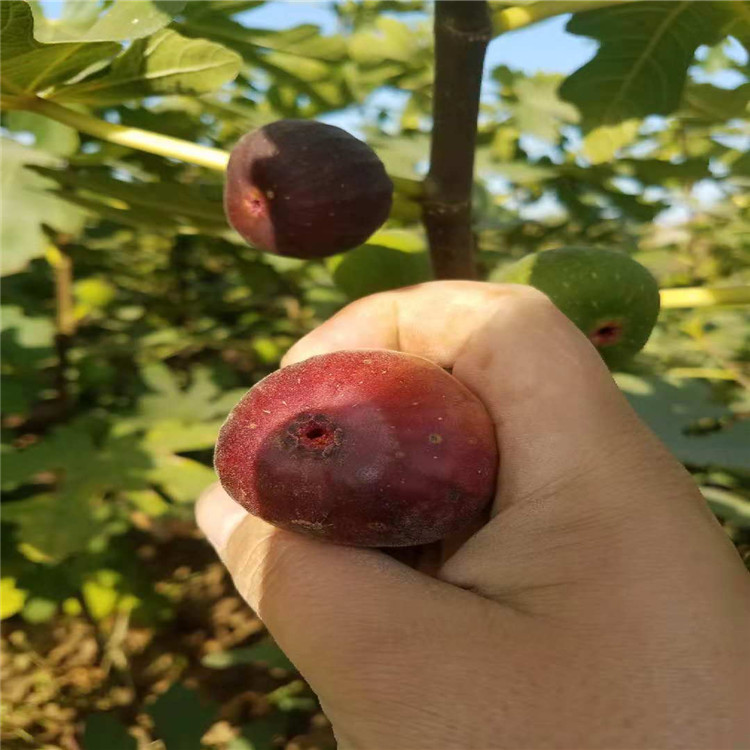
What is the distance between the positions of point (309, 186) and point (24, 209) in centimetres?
69

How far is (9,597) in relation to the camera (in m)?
2.60

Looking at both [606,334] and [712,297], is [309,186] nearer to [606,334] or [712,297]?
[606,334]

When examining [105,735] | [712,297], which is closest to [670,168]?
[712,297]

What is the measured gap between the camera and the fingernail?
156 centimetres

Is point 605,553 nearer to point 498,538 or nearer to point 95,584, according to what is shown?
point 498,538

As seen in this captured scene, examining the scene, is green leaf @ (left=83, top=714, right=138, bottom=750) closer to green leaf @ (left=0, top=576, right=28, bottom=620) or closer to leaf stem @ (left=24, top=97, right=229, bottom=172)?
green leaf @ (left=0, top=576, right=28, bottom=620)

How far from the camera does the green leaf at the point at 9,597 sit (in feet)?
8.47

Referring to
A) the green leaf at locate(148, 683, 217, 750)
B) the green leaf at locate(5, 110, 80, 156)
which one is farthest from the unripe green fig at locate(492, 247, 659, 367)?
the green leaf at locate(148, 683, 217, 750)

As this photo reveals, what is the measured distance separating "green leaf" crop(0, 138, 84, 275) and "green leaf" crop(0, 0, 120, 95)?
0.52 ft

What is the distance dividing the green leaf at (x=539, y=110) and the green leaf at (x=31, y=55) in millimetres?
1553

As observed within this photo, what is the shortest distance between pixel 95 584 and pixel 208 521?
1.35 m

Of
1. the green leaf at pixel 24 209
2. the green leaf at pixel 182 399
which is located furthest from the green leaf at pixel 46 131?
the green leaf at pixel 182 399

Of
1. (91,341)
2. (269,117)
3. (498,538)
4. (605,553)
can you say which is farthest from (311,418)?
(91,341)

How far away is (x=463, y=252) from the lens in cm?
175
